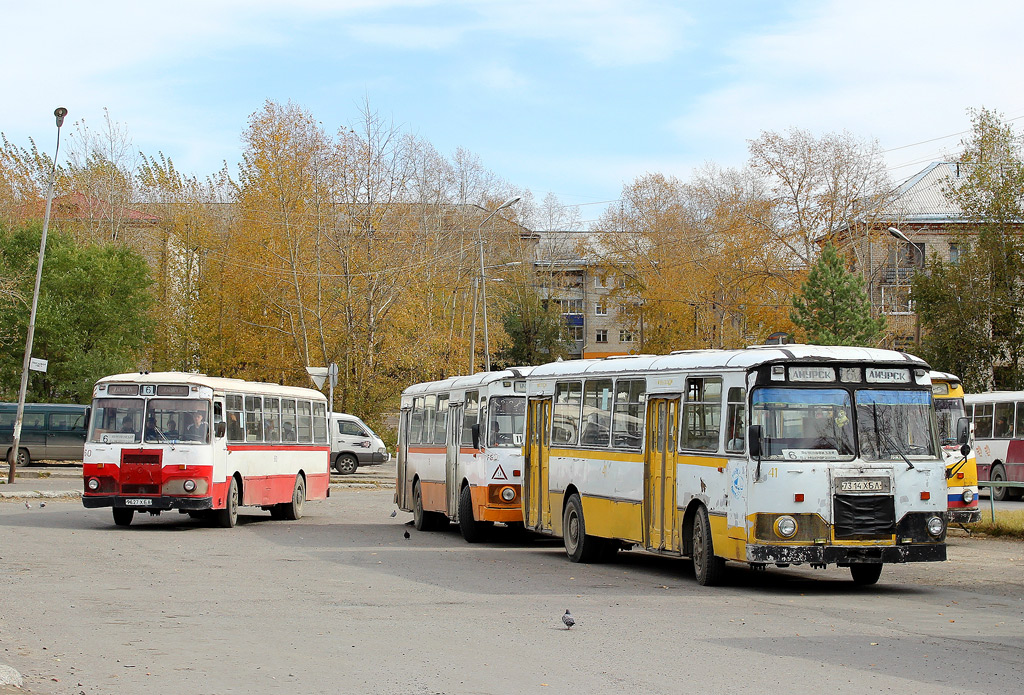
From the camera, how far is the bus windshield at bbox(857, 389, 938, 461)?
14.1 metres

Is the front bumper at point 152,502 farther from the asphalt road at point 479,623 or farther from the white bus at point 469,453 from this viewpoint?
the white bus at point 469,453

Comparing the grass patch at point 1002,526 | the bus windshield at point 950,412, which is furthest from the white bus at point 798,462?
the bus windshield at point 950,412

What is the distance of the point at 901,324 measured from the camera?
70.4 metres

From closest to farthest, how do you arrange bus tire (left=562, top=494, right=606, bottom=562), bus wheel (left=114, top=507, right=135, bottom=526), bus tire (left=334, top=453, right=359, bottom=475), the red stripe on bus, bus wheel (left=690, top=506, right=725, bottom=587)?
bus wheel (left=690, top=506, right=725, bottom=587) < bus tire (left=562, top=494, right=606, bottom=562) < bus wheel (left=114, top=507, right=135, bottom=526) < the red stripe on bus < bus tire (left=334, top=453, right=359, bottom=475)

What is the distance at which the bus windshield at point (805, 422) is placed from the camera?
→ 45.7ft

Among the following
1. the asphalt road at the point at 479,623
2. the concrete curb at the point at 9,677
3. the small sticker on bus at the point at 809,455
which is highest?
the small sticker on bus at the point at 809,455

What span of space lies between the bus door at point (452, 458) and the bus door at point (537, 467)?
7.49 feet

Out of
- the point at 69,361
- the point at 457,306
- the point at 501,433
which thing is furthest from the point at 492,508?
the point at 457,306

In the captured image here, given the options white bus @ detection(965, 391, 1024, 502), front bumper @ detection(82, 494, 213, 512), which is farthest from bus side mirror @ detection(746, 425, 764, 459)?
white bus @ detection(965, 391, 1024, 502)

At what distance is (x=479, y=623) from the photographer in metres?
11.6

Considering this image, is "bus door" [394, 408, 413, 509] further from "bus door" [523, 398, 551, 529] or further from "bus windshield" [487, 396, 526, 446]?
"bus door" [523, 398, 551, 529]

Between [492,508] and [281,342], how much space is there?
36133mm

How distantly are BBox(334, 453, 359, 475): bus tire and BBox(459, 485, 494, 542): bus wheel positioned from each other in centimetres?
2426

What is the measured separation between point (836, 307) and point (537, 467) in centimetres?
3329
